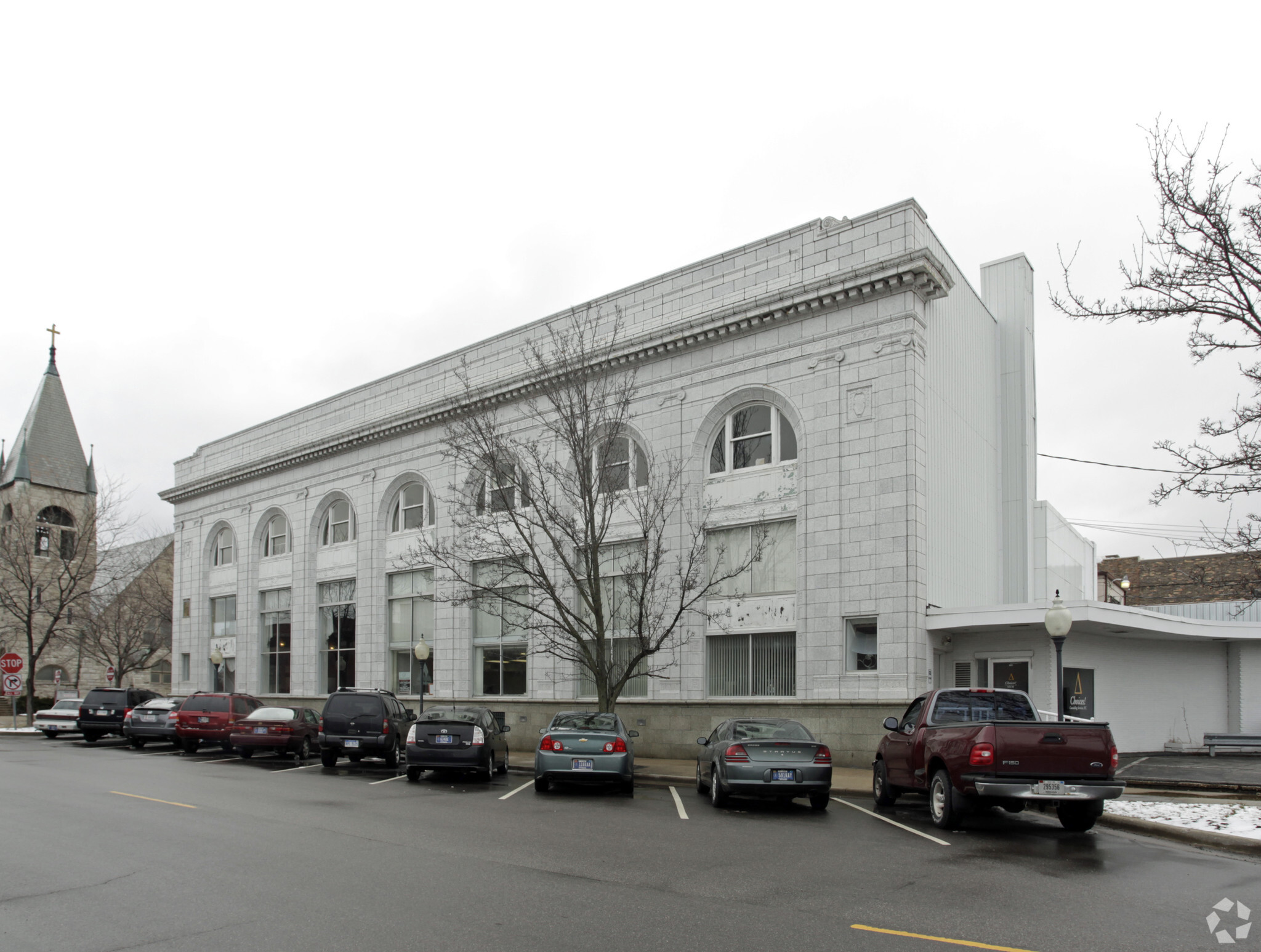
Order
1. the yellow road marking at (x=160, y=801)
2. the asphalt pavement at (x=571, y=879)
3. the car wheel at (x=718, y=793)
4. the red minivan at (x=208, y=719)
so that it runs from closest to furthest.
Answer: the asphalt pavement at (x=571, y=879) → the yellow road marking at (x=160, y=801) → the car wheel at (x=718, y=793) → the red minivan at (x=208, y=719)

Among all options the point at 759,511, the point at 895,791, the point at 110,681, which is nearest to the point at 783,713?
the point at 759,511

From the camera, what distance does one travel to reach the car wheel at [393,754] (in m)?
22.7

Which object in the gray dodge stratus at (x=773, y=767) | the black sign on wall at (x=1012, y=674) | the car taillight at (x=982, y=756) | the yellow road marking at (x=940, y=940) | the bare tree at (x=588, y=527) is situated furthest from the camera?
the bare tree at (x=588, y=527)

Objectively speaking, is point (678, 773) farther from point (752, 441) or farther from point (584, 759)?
Answer: point (752, 441)

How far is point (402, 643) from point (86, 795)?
19.6 meters

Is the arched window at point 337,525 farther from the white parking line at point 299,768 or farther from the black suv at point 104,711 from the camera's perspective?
the white parking line at point 299,768

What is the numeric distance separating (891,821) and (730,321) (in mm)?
14575

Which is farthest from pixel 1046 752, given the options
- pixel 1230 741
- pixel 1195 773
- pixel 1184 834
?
pixel 1230 741

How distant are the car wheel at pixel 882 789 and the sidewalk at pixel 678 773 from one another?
1928mm

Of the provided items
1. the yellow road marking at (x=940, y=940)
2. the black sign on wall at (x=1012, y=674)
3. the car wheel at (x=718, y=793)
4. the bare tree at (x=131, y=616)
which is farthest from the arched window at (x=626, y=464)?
the bare tree at (x=131, y=616)

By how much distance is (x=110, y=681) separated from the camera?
6444cm

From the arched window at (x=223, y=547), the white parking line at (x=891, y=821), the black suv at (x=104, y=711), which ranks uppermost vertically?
the arched window at (x=223, y=547)

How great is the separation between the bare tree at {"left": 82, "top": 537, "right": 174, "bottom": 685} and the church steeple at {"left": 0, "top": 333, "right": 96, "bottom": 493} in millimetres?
6675

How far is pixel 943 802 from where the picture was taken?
13.0 meters
